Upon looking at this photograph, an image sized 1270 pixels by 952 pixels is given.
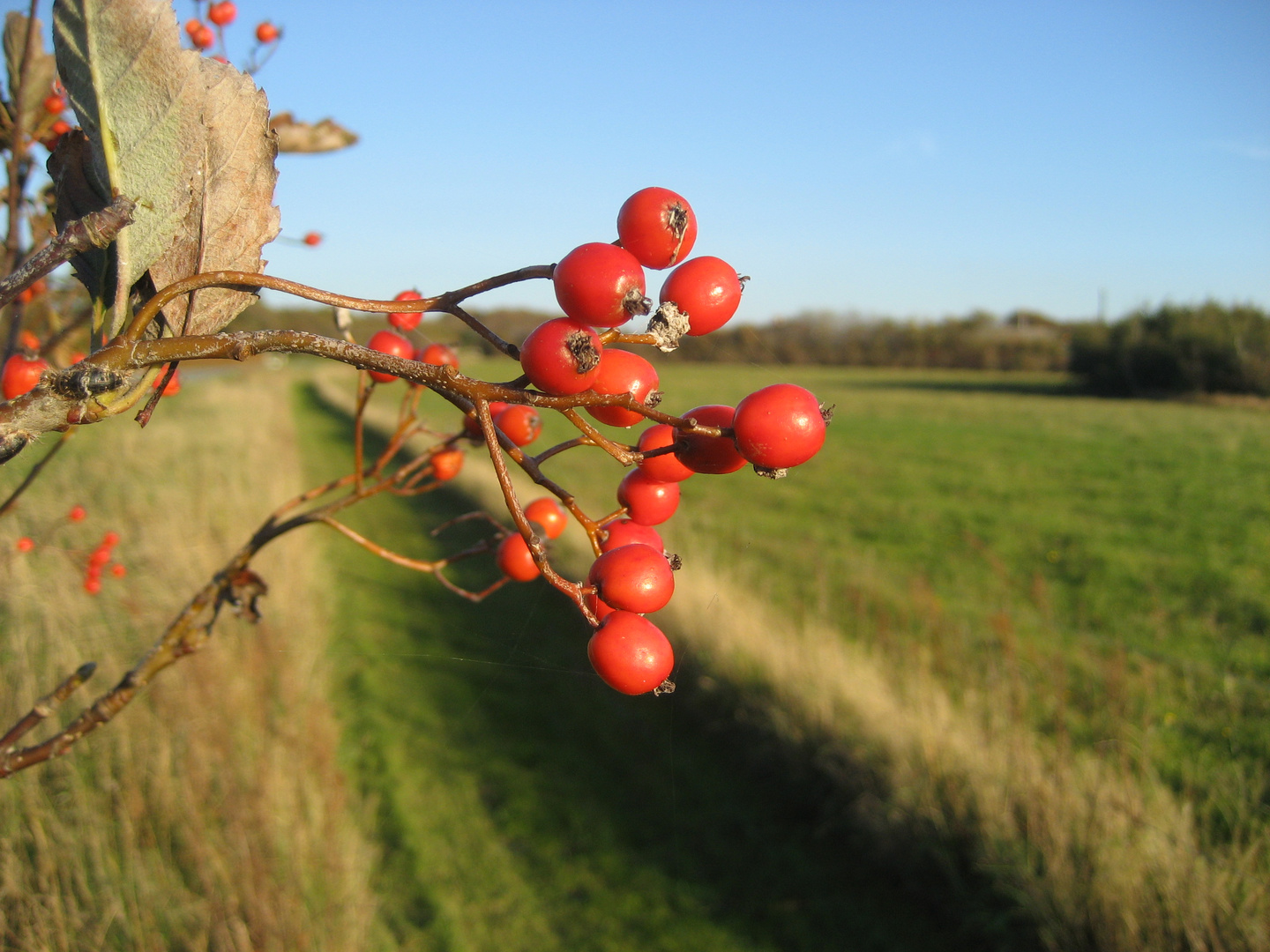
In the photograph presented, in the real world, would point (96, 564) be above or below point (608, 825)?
above

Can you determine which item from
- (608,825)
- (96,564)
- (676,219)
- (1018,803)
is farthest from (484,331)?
(608,825)

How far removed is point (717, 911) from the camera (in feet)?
17.2

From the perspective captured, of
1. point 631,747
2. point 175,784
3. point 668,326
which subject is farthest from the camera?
point 631,747

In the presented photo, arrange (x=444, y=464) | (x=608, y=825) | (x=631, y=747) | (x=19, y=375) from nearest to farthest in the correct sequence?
(x=19, y=375) → (x=444, y=464) → (x=608, y=825) → (x=631, y=747)

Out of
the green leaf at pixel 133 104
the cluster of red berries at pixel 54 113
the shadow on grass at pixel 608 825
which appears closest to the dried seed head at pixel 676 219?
the green leaf at pixel 133 104

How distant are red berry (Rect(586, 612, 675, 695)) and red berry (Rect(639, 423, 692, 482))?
0.18 metres

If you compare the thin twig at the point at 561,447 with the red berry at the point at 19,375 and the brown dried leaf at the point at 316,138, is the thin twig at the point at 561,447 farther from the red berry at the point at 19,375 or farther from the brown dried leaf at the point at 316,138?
the brown dried leaf at the point at 316,138

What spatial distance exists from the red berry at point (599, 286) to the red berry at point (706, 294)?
108 millimetres

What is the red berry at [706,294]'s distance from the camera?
0.85 m

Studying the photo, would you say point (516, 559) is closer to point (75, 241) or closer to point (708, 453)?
point (708, 453)

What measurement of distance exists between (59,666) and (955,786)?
199 inches

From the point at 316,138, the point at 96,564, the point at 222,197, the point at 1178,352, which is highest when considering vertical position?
the point at 1178,352

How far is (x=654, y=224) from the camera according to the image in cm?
83

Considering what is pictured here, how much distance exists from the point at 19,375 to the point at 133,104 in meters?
0.57
